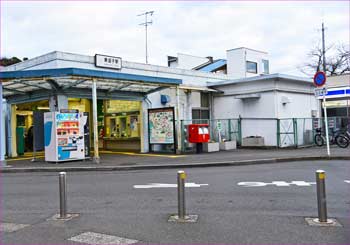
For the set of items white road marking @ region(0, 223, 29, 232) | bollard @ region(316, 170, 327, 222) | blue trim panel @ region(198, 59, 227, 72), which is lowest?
white road marking @ region(0, 223, 29, 232)

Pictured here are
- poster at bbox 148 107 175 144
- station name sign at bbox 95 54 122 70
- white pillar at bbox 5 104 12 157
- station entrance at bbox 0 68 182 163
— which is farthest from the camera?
white pillar at bbox 5 104 12 157

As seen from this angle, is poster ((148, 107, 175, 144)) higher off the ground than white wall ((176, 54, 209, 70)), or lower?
lower

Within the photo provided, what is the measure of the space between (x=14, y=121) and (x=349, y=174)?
17.0 m

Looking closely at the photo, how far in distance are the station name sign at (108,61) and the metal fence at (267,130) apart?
187 inches

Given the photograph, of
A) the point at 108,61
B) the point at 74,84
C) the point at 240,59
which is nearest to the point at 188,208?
the point at 74,84

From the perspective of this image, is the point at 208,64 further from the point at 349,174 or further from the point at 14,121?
the point at 349,174

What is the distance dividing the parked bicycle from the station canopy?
29.1 feet

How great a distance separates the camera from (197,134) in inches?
780

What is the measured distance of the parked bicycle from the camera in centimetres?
2027

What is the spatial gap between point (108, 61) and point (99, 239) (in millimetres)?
15334

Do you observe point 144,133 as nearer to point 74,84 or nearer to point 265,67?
point 74,84

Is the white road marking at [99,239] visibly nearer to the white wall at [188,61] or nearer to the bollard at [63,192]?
the bollard at [63,192]

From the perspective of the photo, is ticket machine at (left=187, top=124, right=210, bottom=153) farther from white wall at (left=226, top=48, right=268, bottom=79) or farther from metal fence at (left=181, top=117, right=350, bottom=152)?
white wall at (left=226, top=48, right=268, bottom=79)

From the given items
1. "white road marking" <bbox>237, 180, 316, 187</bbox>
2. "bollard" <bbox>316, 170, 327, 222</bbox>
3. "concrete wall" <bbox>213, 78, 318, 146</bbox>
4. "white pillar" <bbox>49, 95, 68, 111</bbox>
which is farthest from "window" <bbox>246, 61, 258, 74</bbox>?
"bollard" <bbox>316, 170, 327, 222</bbox>
